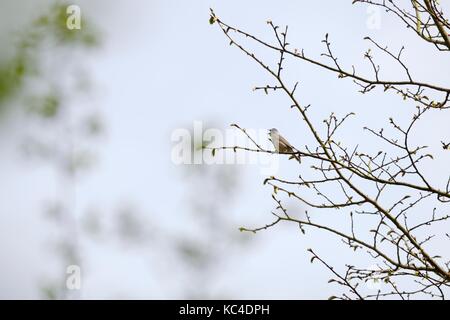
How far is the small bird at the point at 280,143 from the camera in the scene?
3.05 metres

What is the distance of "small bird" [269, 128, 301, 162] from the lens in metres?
3.05

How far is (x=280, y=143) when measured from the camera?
3080mm

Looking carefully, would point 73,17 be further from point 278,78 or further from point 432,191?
point 432,191

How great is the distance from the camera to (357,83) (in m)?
3.31

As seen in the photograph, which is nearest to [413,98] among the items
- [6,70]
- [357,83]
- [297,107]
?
[357,83]

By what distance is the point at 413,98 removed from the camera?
341cm

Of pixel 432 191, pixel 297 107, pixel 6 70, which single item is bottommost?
pixel 432 191
